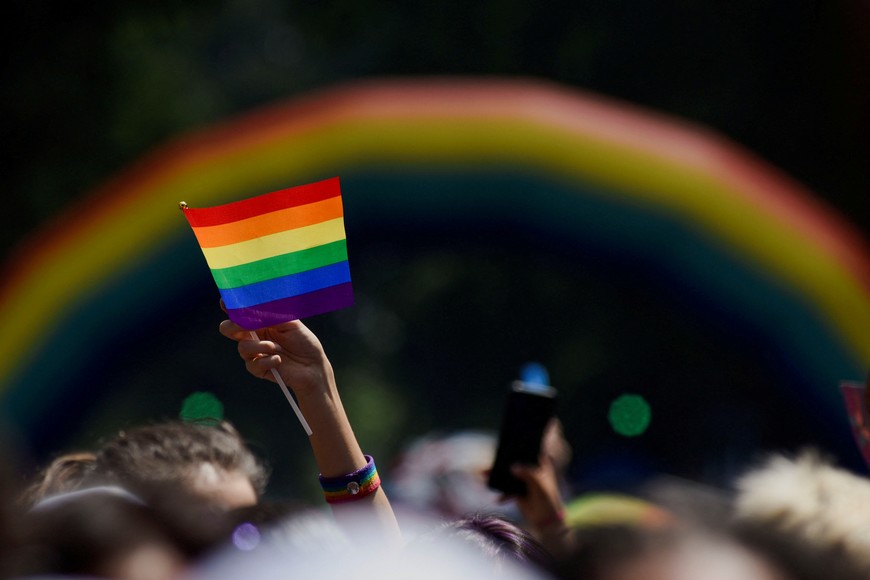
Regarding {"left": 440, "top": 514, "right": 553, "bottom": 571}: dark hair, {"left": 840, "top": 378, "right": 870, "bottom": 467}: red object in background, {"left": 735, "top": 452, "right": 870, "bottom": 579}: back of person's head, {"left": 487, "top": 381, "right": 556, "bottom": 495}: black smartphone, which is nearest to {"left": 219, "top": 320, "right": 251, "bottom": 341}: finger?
{"left": 440, "top": 514, "right": 553, "bottom": 571}: dark hair

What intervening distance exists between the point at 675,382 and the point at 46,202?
6225 millimetres

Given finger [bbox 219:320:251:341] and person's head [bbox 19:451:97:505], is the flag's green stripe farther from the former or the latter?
person's head [bbox 19:451:97:505]

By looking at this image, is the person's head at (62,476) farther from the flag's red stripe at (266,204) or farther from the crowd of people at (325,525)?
the flag's red stripe at (266,204)

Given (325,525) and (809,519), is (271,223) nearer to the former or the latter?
(325,525)

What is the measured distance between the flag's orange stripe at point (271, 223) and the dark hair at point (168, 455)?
1.34 feet

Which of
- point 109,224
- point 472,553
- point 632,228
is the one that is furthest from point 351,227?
point 472,553

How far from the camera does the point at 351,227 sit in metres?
7.75

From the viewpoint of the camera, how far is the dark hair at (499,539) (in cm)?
133

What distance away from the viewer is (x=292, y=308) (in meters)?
1.70

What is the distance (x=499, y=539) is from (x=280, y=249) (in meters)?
0.69

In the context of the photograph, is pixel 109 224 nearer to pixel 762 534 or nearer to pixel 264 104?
pixel 264 104

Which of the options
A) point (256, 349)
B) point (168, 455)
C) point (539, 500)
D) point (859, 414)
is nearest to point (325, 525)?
point (256, 349)

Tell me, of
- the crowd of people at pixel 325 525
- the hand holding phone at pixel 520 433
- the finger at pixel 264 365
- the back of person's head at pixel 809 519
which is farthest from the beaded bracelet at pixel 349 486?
the hand holding phone at pixel 520 433

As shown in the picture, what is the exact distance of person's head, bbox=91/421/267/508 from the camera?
1725 mm
